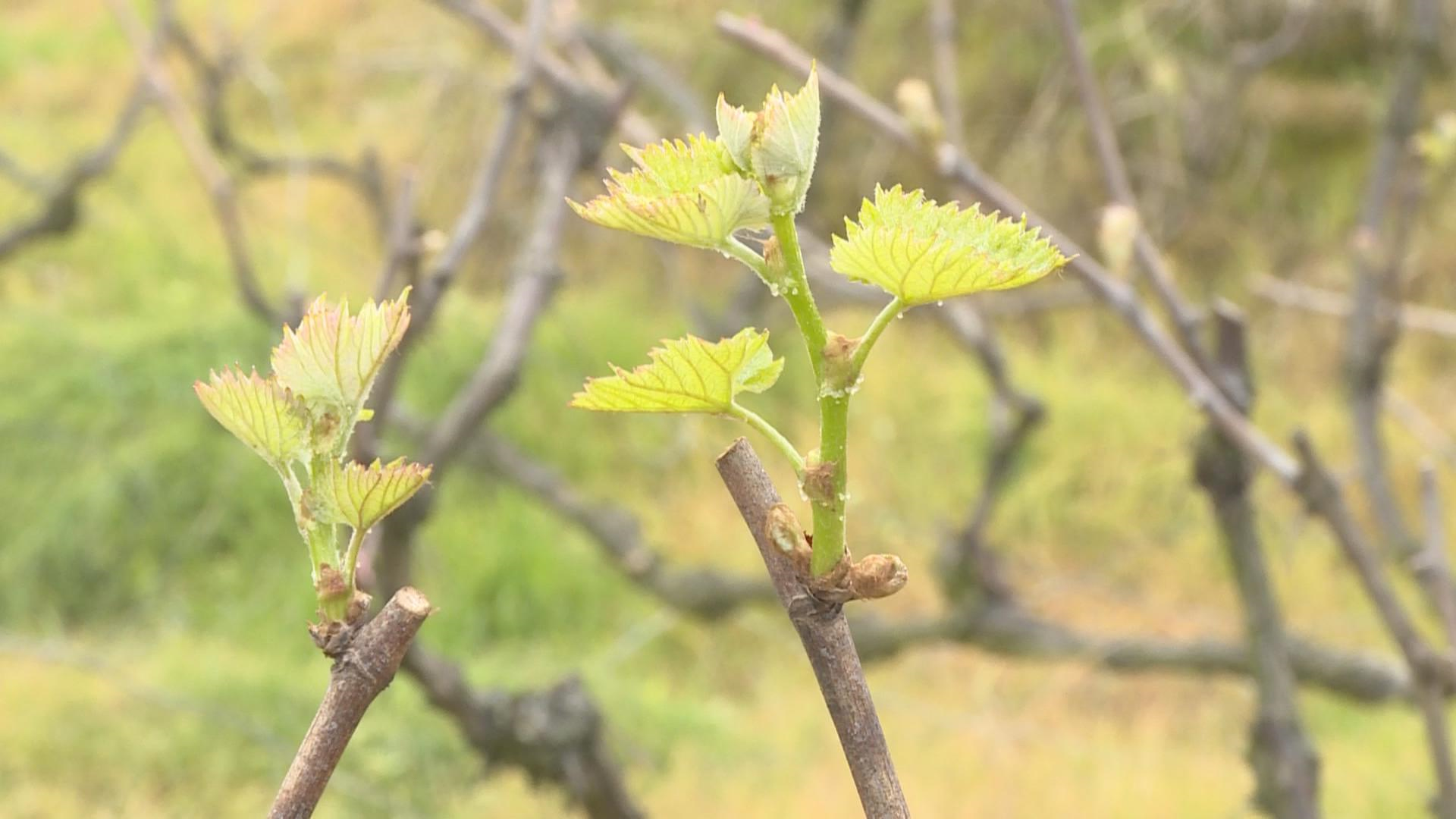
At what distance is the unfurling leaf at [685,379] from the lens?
0.16m

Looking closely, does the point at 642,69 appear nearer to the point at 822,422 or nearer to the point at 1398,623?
the point at 1398,623

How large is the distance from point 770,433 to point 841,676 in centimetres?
3

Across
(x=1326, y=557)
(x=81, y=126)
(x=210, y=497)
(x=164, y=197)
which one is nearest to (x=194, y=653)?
(x=210, y=497)

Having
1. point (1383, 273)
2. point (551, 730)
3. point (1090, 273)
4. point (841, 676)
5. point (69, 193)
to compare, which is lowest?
point (841, 676)

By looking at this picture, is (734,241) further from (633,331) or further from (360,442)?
(633,331)

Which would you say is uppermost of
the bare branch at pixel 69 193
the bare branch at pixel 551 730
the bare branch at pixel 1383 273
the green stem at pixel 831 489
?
the bare branch at pixel 69 193

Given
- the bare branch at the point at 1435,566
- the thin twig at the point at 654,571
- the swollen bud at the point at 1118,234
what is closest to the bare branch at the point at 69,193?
the thin twig at the point at 654,571

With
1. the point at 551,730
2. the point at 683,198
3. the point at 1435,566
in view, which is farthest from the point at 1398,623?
the point at 683,198

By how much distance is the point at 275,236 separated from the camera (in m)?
1.92

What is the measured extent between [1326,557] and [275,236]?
58.2 inches

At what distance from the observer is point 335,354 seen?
0.58 ft

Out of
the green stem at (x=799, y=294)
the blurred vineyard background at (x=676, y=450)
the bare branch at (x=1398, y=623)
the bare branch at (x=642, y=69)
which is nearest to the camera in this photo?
the green stem at (x=799, y=294)

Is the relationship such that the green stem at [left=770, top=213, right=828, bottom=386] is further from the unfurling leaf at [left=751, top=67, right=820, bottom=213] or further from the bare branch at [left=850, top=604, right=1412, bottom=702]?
the bare branch at [left=850, top=604, right=1412, bottom=702]

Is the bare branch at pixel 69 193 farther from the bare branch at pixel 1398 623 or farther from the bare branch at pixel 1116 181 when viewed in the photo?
the bare branch at pixel 1398 623
